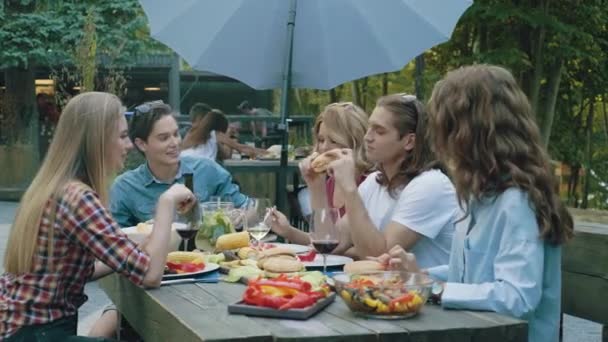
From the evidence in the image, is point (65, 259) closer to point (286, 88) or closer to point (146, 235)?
point (146, 235)

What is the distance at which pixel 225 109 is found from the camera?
27.0 metres

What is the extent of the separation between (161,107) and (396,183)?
1.72m

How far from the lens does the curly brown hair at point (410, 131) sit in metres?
4.23

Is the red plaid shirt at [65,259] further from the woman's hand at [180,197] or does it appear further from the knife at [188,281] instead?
the woman's hand at [180,197]

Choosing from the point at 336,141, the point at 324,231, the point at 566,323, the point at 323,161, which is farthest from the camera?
the point at 566,323

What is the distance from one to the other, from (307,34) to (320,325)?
13.3ft

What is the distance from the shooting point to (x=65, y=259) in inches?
137

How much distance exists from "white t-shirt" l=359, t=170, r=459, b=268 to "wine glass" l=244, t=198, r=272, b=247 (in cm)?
59

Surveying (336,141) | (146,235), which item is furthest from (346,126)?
(146,235)

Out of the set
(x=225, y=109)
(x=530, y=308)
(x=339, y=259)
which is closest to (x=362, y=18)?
(x=339, y=259)

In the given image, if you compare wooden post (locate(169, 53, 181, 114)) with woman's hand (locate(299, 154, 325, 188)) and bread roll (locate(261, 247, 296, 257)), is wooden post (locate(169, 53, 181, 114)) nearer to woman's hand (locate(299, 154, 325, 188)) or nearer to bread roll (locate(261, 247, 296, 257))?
woman's hand (locate(299, 154, 325, 188))

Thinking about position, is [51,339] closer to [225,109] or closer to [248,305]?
[248,305]

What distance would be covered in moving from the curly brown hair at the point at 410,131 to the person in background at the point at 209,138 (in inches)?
196

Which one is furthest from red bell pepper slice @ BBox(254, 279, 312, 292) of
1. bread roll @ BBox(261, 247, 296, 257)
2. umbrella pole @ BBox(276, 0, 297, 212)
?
umbrella pole @ BBox(276, 0, 297, 212)
